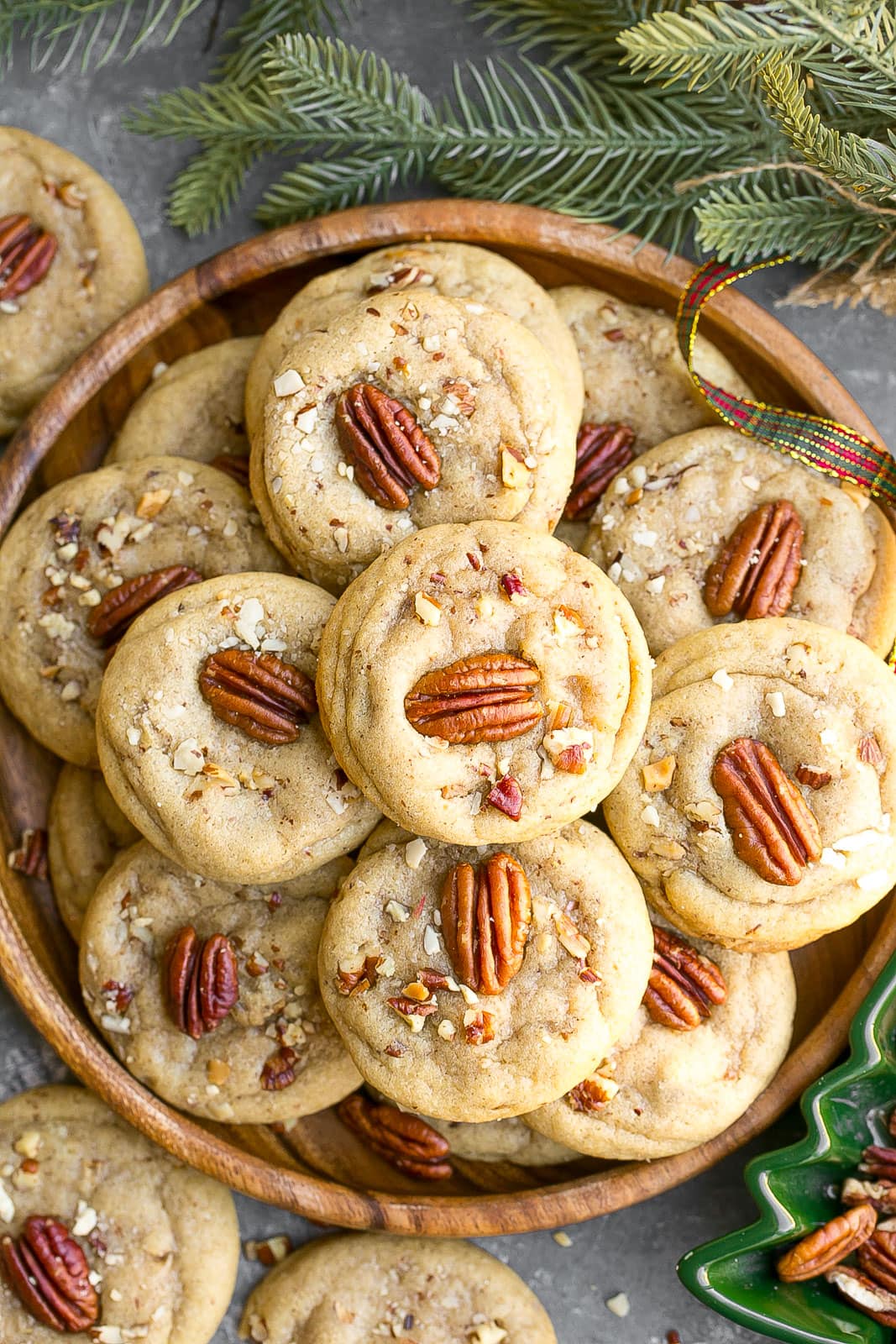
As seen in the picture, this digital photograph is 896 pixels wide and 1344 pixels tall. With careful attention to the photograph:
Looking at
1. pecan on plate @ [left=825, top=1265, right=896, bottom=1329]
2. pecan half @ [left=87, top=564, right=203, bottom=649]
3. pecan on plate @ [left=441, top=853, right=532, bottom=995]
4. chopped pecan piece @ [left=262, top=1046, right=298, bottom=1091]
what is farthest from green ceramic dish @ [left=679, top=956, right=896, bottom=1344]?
pecan half @ [left=87, top=564, right=203, bottom=649]

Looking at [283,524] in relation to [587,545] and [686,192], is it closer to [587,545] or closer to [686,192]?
[587,545]

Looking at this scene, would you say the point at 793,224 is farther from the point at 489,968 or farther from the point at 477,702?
the point at 489,968

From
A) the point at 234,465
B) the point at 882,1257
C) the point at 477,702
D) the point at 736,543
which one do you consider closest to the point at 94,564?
the point at 234,465

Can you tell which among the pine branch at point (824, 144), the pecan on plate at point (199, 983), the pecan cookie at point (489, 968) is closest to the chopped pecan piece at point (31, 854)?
the pecan on plate at point (199, 983)

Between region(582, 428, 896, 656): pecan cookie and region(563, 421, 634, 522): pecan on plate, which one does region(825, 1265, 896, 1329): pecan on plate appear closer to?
region(582, 428, 896, 656): pecan cookie

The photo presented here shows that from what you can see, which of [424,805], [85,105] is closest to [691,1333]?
[424,805]

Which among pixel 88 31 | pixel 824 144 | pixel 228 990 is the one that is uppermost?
pixel 88 31
